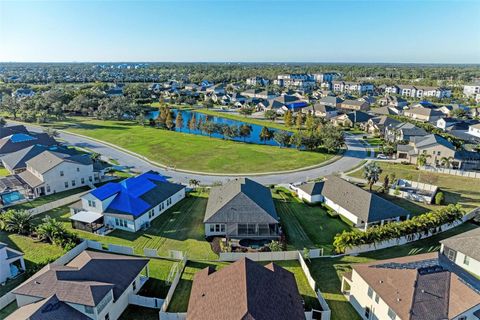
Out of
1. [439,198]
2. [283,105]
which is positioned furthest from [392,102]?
[439,198]

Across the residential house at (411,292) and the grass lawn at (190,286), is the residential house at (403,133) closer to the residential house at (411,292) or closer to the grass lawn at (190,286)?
the residential house at (411,292)

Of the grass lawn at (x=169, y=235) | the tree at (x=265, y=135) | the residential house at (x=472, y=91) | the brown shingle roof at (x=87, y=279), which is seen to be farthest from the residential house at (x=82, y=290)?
the residential house at (x=472, y=91)

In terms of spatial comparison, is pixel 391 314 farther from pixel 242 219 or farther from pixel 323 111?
pixel 323 111

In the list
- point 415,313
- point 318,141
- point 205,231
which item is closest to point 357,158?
point 318,141

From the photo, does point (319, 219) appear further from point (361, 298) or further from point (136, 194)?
point (136, 194)

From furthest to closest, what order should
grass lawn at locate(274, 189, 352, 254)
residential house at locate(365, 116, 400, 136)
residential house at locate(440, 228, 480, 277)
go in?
1. residential house at locate(365, 116, 400, 136)
2. grass lawn at locate(274, 189, 352, 254)
3. residential house at locate(440, 228, 480, 277)

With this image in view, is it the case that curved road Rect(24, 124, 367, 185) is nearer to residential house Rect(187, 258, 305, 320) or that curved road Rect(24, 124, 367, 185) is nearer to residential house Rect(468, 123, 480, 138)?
residential house Rect(187, 258, 305, 320)

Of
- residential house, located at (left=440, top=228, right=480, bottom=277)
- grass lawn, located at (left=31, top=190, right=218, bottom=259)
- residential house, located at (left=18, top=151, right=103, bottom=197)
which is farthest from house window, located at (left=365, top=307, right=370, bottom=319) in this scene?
residential house, located at (left=18, top=151, right=103, bottom=197)

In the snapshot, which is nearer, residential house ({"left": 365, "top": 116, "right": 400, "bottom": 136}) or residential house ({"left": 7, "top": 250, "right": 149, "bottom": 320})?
residential house ({"left": 7, "top": 250, "right": 149, "bottom": 320})
